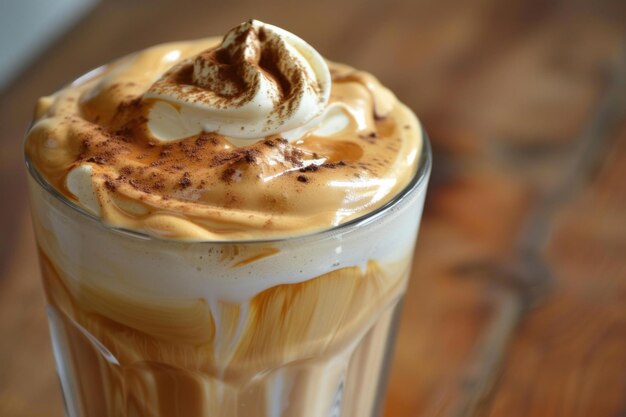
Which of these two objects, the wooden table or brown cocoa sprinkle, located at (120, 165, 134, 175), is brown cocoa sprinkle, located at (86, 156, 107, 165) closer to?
brown cocoa sprinkle, located at (120, 165, 134, 175)

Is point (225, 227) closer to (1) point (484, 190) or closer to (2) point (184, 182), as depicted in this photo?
(2) point (184, 182)

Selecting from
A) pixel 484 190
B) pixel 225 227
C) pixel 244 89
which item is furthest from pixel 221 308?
pixel 484 190

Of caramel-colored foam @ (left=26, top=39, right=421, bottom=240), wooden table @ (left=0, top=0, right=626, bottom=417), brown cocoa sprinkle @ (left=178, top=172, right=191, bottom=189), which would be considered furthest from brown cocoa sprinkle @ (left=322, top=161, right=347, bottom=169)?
wooden table @ (left=0, top=0, right=626, bottom=417)

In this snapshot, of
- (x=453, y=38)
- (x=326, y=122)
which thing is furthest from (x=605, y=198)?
(x=326, y=122)

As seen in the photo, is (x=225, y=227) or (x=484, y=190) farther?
(x=484, y=190)

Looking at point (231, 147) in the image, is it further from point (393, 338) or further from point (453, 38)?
point (453, 38)
